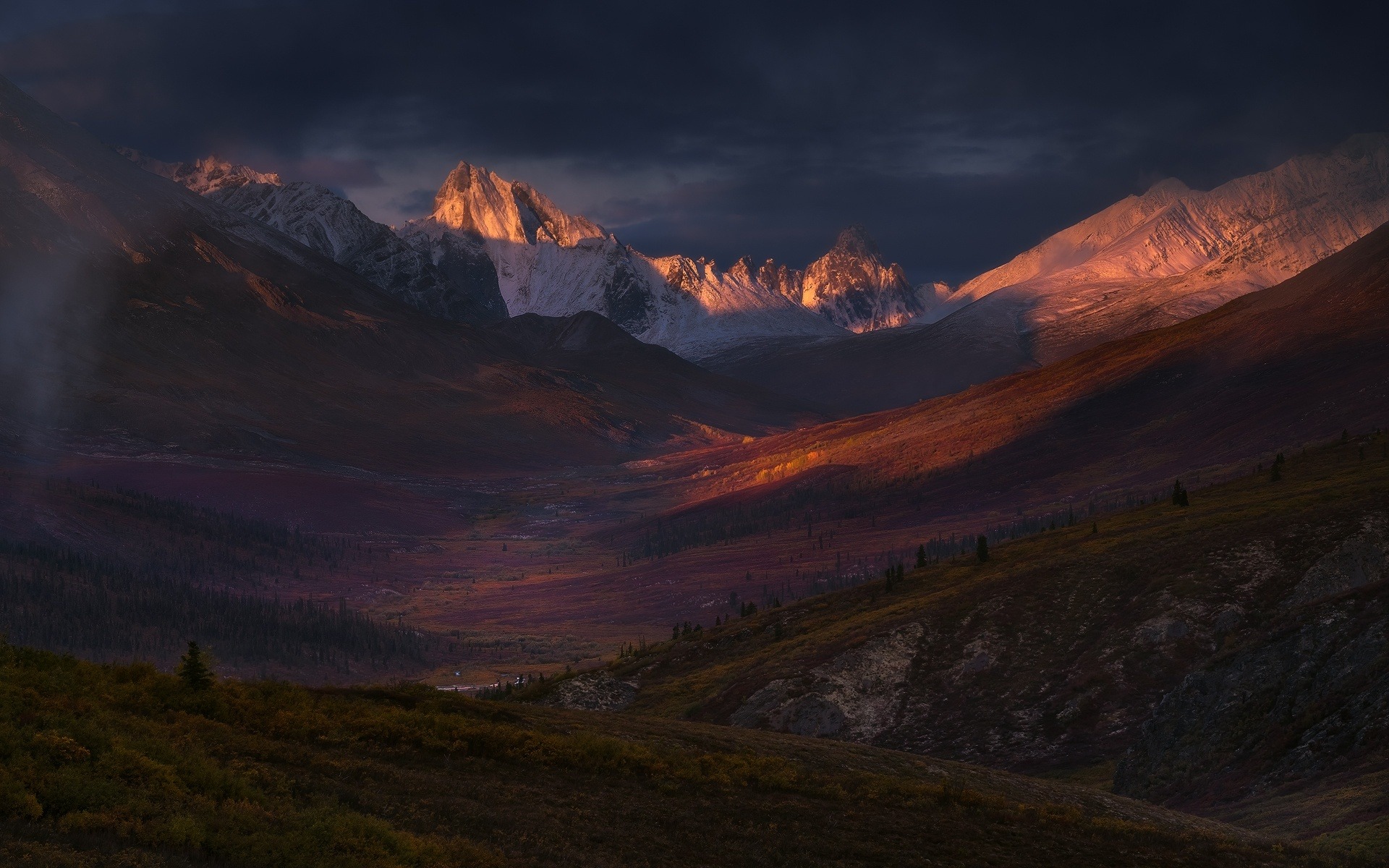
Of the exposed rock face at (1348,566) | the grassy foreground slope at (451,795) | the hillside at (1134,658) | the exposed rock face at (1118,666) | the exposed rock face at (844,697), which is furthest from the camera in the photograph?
the exposed rock face at (844,697)

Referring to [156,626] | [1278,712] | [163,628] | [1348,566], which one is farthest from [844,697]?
[156,626]

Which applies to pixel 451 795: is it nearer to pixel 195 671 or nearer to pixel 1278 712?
pixel 195 671

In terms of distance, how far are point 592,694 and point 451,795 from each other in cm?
5503

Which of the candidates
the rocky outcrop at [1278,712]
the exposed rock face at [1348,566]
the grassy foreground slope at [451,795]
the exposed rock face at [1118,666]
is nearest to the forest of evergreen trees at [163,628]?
the exposed rock face at [1118,666]

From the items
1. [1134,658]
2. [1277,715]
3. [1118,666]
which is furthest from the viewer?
[1134,658]

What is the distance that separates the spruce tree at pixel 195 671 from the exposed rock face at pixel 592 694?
1917 inches

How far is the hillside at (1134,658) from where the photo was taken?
159 ft

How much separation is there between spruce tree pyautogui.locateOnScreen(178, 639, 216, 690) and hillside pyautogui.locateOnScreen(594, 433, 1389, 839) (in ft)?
111

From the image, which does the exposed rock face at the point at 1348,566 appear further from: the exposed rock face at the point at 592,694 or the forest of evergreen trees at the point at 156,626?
the forest of evergreen trees at the point at 156,626

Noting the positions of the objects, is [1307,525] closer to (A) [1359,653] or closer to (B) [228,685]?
(A) [1359,653]

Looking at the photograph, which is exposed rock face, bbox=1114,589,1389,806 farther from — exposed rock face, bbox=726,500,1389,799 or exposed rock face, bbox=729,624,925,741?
exposed rock face, bbox=729,624,925,741

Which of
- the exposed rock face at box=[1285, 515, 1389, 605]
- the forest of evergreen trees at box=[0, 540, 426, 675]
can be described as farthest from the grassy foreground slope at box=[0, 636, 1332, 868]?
the forest of evergreen trees at box=[0, 540, 426, 675]

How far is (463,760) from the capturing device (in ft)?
112

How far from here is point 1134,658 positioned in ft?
231
